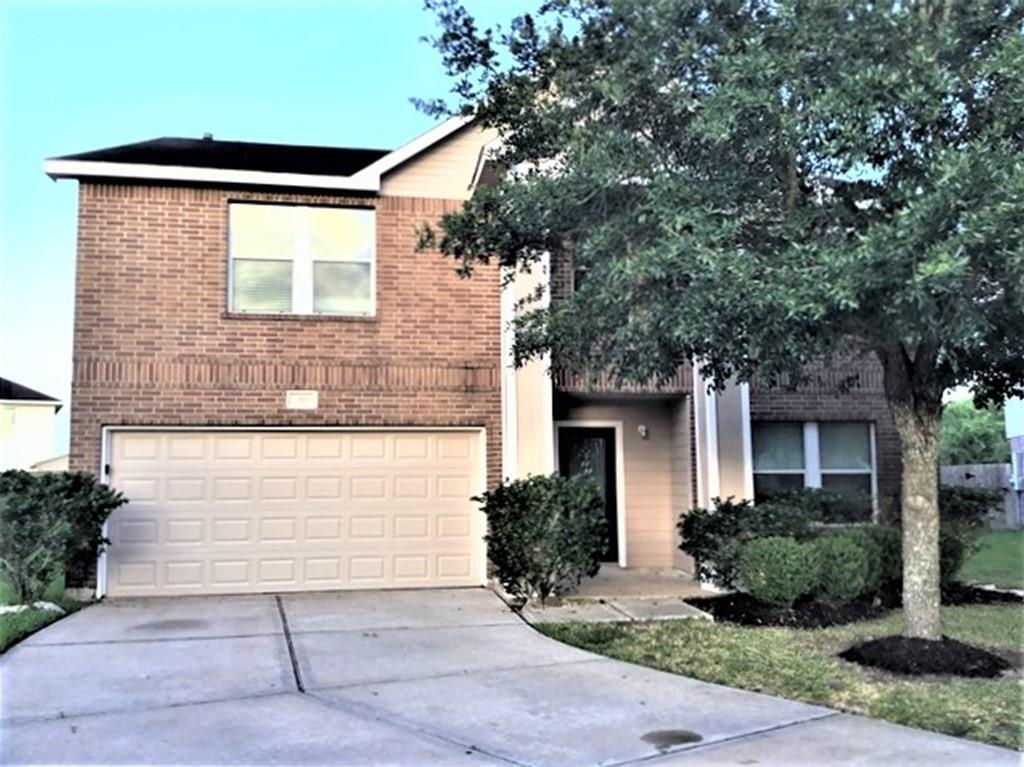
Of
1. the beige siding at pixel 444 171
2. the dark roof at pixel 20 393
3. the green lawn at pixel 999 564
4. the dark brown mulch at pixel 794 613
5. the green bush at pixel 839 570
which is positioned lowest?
the green lawn at pixel 999 564

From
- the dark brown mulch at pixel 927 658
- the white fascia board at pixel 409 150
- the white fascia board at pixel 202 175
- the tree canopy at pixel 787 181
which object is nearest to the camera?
the tree canopy at pixel 787 181

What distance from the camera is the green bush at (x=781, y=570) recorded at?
920 cm

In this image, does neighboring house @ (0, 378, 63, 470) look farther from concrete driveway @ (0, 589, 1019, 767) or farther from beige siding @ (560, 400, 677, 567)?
beige siding @ (560, 400, 677, 567)

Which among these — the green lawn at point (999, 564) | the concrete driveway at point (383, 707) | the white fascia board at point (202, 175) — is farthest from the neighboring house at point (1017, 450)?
the white fascia board at point (202, 175)

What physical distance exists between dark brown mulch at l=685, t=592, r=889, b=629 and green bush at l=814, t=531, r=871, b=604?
156 millimetres

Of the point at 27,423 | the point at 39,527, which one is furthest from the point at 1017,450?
the point at 27,423

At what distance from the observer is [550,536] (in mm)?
9961

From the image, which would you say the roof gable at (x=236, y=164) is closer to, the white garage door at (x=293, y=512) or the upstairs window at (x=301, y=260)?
the upstairs window at (x=301, y=260)

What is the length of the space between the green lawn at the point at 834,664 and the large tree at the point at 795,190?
0.98 metres

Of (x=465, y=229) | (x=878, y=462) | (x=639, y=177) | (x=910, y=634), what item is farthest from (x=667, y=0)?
(x=878, y=462)

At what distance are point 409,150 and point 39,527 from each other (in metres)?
6.47

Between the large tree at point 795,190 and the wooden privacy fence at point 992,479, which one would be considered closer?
the large tree at point 795,190

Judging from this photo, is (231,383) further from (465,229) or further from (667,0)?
(667,0)

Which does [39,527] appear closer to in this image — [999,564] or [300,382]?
[300,382]
